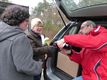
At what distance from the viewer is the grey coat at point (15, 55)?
309 centimetres

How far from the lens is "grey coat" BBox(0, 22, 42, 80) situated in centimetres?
309

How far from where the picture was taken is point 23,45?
310 centimetres

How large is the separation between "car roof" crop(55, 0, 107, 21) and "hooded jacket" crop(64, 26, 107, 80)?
1.25 ft

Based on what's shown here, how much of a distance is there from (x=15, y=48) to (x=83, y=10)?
49.1 inches

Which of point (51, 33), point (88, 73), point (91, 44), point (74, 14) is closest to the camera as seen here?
point (91, 44)

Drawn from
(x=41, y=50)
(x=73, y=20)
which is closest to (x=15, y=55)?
(x=41, y=50)

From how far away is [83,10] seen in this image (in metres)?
3.99

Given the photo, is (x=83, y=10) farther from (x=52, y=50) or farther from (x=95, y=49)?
(x=95, y=49)

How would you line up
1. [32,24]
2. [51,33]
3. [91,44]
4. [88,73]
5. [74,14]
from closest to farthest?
[91,44], [88,73], [74,14], [32,24], [51,33]

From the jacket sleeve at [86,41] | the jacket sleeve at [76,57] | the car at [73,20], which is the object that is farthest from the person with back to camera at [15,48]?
the car at [73,20]

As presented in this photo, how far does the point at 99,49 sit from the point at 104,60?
0.13 m

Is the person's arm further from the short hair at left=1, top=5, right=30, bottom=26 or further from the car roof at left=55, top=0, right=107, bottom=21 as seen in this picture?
the short hair at left=1, top=5, right=30, bottom=26

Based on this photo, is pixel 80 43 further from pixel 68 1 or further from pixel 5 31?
pixel 68 1

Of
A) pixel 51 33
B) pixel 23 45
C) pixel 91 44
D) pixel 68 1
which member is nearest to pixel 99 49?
pixel 91 44
